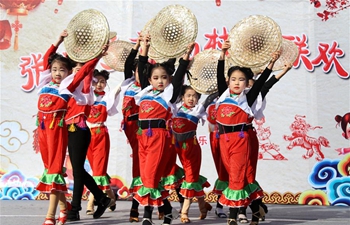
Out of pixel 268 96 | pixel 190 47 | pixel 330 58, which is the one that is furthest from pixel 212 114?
pixel 330 58

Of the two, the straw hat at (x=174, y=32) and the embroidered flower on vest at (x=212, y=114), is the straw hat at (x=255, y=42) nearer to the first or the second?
the straw hat at (x=174, y=32)

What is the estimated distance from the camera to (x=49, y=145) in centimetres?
528

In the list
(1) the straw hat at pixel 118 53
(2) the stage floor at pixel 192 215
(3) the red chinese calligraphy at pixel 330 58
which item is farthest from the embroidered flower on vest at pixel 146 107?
(3) the red chinese calligraphy at pixel 330 58

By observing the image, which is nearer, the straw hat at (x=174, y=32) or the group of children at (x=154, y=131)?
the group of children at (x=154, y=131)

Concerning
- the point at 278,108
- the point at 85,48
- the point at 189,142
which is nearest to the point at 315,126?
the point at 278,108

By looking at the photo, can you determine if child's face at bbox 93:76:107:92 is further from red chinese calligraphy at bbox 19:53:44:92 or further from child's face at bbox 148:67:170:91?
red chinese calligraphy at bbox 19:53:44:92

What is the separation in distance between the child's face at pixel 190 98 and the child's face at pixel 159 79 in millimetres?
983

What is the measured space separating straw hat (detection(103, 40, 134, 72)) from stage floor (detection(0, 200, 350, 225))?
161 cm

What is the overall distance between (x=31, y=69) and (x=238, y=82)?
12.3ft

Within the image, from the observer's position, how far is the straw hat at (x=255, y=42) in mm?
5465

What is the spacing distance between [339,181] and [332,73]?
4.31 feet

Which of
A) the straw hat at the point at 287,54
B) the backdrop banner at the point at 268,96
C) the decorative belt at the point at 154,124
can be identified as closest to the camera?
the decorative belt at the point at 154,124

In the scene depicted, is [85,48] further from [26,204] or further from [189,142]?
[26,204]

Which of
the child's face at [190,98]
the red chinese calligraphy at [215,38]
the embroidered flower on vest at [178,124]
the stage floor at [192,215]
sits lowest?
the stage floor at [192,215]
